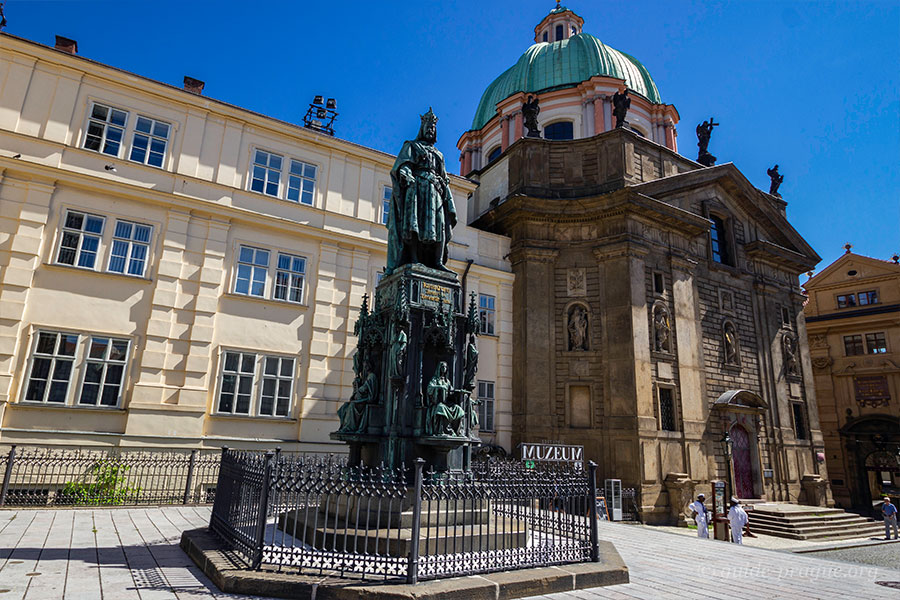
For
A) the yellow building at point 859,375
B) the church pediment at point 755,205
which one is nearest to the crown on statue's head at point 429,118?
the church pediment at point 755,205

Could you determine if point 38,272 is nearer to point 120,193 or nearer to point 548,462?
point 120,193

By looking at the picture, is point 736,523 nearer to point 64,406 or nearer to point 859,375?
point 64,406

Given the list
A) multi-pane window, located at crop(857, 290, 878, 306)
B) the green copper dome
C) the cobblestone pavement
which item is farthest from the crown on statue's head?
multi-pane window, located at crop(857, 290, 878, 306)

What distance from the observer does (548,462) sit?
65.7ft

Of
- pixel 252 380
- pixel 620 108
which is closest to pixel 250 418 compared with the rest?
pixel 252 380

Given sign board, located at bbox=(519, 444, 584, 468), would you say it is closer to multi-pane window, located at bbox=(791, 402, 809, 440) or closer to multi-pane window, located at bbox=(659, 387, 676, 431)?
multi-pane window, located at bbox=(659, 387, 676, 431)

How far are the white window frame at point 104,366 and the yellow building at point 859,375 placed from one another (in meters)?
39.0

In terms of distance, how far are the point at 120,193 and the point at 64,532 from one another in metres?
10.6

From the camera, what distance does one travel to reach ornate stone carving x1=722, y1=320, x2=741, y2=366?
25.6m

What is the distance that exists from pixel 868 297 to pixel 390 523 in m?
42.9

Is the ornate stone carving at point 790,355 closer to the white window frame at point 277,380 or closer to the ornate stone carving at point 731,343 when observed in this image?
the ornate stone carving at point 731,343

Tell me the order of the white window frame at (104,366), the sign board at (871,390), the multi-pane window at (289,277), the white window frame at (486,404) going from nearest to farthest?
the white window frame at (104,366), the multi-pane window at (289,277), the white window frame at (486,404), the sign board at (871,390)

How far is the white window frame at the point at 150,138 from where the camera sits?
17.2 meters

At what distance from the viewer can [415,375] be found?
8.95m
